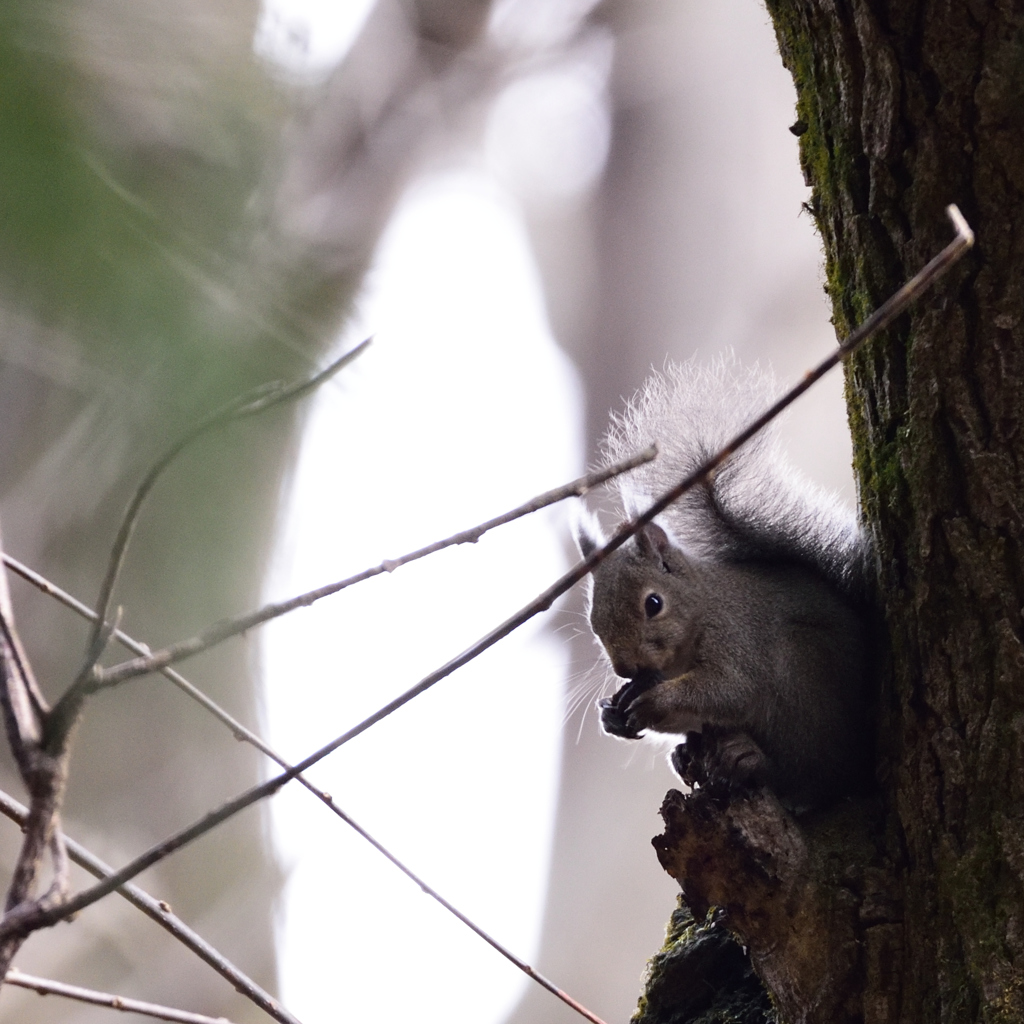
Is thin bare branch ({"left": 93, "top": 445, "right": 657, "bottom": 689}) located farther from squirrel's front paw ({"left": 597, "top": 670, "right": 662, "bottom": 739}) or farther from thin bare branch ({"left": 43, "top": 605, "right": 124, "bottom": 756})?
squirrel's front paw ({"left": 597, "top": 670, "right": 662, "bottom": 739})

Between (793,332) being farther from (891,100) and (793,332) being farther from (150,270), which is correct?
(150,270)

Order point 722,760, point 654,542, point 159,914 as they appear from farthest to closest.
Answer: point 654,542, point 722,760, point 159,914

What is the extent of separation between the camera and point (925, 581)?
1199 mm

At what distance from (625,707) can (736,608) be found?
0.22 m

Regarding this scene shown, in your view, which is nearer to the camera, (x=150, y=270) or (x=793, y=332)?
(x=150, y=270)

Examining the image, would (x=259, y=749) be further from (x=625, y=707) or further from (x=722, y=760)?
(x=625, y=707)

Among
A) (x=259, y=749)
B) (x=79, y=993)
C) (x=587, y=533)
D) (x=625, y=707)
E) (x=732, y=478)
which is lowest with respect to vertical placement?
(x=79, y=993)

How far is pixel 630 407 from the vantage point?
5.70 feet

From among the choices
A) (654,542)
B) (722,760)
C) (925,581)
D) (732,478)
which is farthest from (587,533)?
→ (925,581)

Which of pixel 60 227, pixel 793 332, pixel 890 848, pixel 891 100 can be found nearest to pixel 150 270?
pixel 60 227

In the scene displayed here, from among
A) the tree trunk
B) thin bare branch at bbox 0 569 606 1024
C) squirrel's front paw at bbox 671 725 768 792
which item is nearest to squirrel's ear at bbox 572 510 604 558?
squirrel's front paw at bbox 671 725 768 792

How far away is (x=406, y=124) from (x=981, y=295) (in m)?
2.75

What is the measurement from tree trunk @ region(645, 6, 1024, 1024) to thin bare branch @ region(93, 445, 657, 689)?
2.02 ft

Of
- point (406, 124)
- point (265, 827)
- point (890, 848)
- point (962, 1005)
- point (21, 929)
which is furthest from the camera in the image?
point (406, 124)
